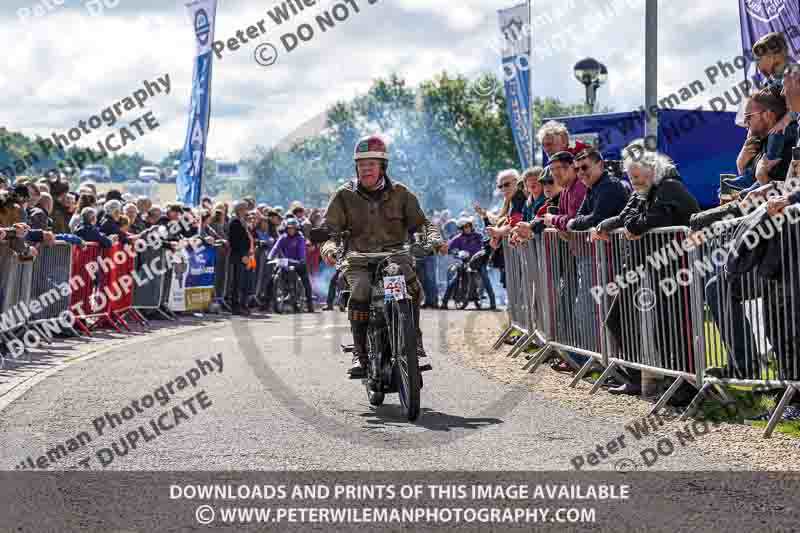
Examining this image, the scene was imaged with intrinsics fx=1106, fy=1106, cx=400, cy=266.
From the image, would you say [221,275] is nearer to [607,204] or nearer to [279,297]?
[279,297]

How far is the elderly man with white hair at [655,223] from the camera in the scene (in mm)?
8227

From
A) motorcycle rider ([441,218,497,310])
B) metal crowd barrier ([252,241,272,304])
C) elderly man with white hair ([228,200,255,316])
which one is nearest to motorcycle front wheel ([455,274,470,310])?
motorcycle rider ([441,218,497,310])

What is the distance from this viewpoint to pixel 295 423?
770 cm

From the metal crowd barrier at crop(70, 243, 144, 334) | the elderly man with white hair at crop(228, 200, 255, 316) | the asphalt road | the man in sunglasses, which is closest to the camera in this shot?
the asphalt road

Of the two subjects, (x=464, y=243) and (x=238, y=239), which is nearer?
(x=238, y=239)

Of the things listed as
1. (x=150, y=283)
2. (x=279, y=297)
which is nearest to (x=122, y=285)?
(x=150, y=283)

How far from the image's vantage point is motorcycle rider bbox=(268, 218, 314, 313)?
23391mm

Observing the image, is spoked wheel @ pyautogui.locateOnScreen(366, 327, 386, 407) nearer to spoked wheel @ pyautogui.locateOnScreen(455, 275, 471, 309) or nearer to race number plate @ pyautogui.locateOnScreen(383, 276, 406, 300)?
race number plate @ pyautogui.locateOnScreen(383, 276, 406, 300)

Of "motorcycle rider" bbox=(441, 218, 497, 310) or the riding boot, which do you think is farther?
"motorcycle rider" bbox=(441, 218, 497, 310)

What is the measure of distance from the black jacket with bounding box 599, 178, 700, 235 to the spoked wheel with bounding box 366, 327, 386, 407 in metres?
2.12

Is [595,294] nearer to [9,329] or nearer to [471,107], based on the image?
[9,329]

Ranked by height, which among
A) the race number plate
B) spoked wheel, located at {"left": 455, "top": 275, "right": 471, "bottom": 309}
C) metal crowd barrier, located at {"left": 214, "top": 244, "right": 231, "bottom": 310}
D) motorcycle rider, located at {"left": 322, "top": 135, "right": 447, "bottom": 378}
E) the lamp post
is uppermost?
the lamp post

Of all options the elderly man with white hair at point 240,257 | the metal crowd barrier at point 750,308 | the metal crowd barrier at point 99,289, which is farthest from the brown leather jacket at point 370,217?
the elderly man with white hair at point 240,257

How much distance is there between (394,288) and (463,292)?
16170 millimetres
